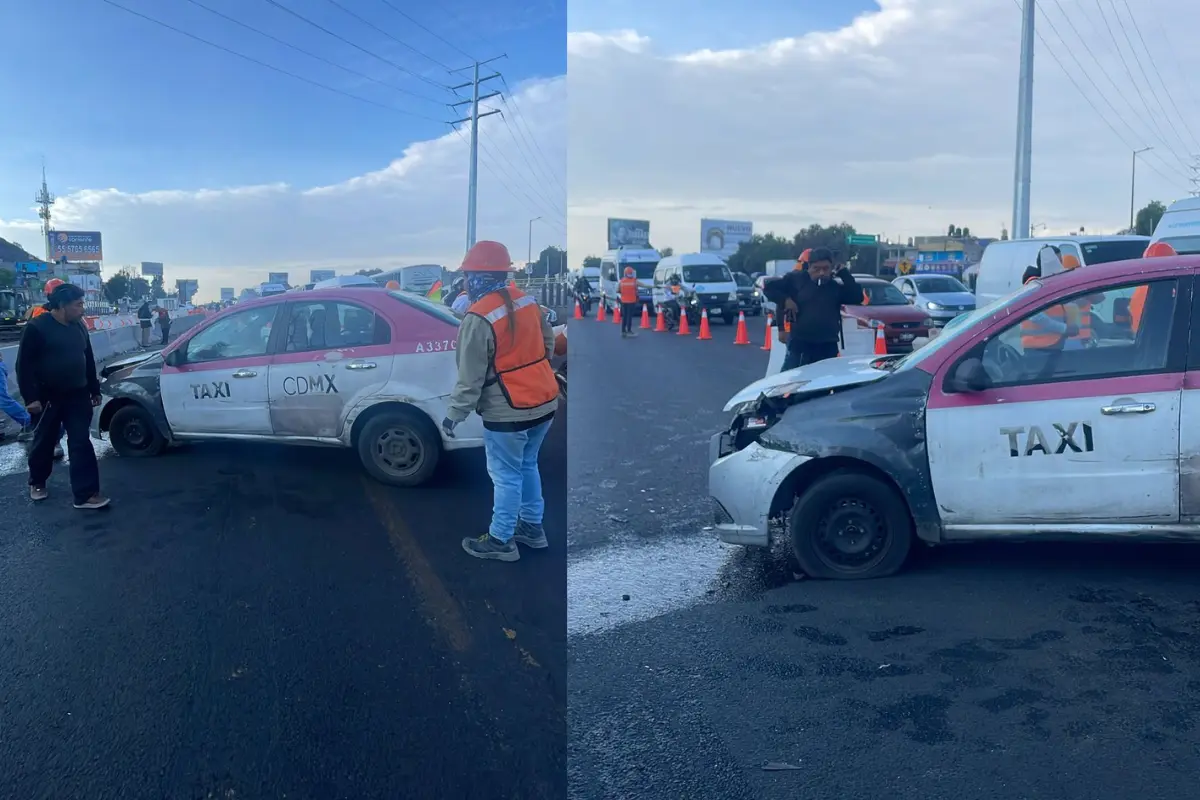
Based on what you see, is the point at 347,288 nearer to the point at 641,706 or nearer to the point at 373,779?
the point at 373,779

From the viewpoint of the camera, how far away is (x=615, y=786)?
3113 mm

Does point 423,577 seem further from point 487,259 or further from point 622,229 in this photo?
point 622,229

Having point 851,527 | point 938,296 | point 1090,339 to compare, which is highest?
point 938,296

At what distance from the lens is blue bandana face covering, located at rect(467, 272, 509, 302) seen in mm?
1928

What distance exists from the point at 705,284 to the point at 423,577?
2602 cm

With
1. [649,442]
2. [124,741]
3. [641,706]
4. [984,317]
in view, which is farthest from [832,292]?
[124,741]

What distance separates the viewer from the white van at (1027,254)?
14.3 meters

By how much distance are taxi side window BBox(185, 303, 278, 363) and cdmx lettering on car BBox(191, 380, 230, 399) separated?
47 millimetres

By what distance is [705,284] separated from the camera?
2773cm

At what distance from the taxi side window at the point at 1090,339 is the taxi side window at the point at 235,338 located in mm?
Result: 3896

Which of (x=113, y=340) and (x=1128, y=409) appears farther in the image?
(x=1128, y=409)

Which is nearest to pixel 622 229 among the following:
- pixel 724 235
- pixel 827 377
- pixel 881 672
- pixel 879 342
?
pixel 879 342

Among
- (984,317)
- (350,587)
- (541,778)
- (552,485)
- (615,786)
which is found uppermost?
(984,317)

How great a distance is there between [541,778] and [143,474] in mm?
980
